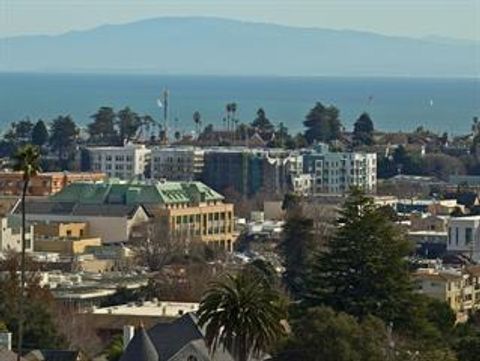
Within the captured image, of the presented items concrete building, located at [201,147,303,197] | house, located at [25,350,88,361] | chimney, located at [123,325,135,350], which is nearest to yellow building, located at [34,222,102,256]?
concrete building, located at [201,147,303,197]

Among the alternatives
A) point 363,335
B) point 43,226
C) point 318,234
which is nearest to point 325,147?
point 43,226

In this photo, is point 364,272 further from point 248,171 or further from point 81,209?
point 248,171

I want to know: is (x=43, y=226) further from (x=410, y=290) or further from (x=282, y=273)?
(x=410, y=290)

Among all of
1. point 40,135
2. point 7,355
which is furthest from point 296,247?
point 40,135

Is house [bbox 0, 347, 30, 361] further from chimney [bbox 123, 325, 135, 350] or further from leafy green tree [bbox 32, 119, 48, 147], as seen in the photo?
leafy green tree [bbox 32, 119, 48, 147]

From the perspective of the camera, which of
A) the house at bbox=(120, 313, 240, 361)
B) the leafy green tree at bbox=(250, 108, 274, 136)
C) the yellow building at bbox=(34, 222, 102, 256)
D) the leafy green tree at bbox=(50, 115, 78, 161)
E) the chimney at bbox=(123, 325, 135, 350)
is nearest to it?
the house at bbox=(120, 313, 240, 361)
